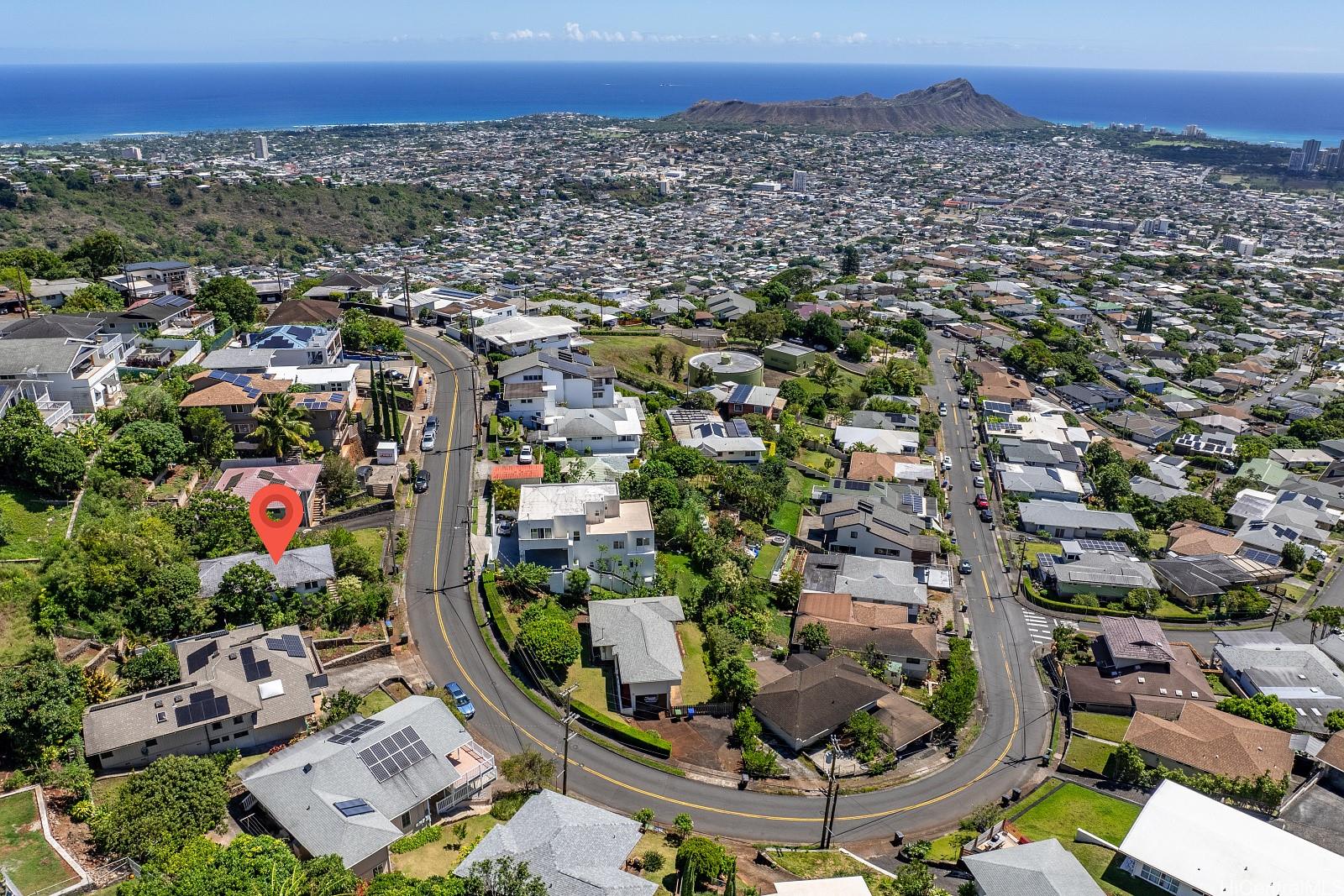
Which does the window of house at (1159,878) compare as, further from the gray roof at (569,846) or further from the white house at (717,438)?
the white house at (717,438)

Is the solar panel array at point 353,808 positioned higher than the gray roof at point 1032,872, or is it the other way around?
the solar panel array at point 353,808

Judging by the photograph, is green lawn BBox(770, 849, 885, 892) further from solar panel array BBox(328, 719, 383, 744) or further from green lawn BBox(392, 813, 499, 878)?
solar panel array BBox(328, 719, 383, 744)

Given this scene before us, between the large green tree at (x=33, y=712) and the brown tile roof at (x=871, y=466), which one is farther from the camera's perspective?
the brown tile roof at (x=871, y=466)

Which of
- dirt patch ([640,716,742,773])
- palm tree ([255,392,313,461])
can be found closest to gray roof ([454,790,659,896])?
dirt patch ([640,716,742,773])

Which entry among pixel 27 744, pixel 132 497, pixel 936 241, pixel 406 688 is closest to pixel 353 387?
pixel 132 497

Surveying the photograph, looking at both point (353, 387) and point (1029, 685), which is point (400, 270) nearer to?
point (353, 387)

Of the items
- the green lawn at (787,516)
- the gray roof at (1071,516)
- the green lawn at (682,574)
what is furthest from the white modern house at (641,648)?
the gray roof at (1071,516)
